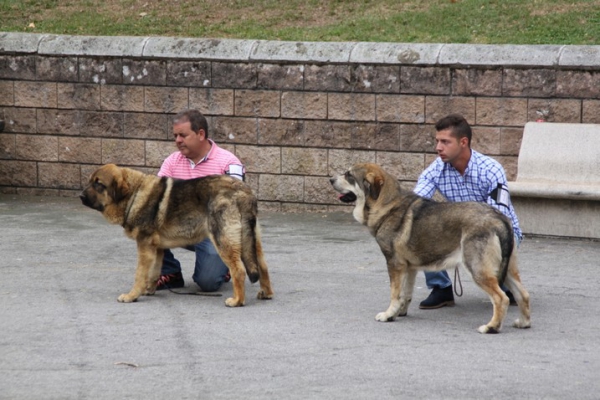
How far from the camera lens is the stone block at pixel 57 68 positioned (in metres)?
13.5

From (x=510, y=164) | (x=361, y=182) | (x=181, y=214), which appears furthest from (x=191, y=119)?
(x=510, y=164)

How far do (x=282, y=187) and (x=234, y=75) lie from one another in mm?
1424

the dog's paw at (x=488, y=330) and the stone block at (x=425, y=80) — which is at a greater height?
the stone block at (x=425, y=80)

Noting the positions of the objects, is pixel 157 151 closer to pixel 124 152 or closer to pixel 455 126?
pixel 124 152

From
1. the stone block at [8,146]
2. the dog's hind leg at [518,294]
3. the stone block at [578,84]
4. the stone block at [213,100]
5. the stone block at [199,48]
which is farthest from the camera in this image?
the stone block at [8,146]

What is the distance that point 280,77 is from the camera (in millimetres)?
12703

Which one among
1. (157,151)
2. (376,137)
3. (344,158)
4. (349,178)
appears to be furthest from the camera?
(157,151)

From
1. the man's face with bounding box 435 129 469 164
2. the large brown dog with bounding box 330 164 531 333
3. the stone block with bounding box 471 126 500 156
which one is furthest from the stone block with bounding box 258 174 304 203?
the large brown dog with bounding box 330 164 531 333

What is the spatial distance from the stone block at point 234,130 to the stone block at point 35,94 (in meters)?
2.12

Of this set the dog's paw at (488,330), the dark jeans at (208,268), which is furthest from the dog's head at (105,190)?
the dog's paw at (488,330)

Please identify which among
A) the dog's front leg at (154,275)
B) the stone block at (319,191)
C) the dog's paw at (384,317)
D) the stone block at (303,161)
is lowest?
the dog's paw at (384,317)

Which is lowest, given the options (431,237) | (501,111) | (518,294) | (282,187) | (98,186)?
(518,294)

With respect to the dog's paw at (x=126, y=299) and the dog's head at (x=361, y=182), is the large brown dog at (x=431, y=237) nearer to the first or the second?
the dog's head at (x=361, y=182)

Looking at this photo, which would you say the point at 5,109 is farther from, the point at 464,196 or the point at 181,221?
the point at 464,196
